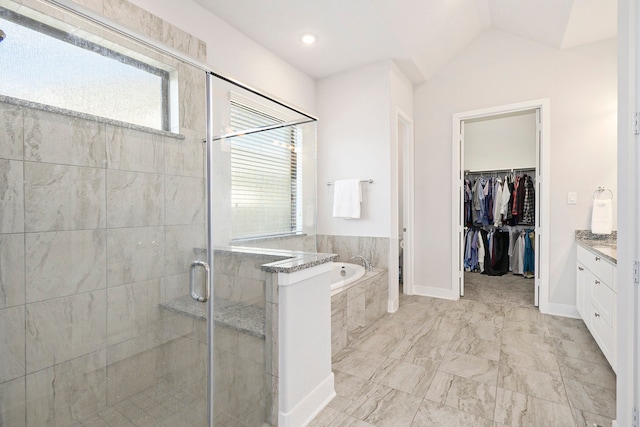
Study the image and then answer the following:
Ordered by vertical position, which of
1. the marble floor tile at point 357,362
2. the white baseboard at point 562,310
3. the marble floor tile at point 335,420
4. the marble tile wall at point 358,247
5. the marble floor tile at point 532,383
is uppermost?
the marble tile wall at point 358,247

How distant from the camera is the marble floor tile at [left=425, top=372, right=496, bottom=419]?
5.95ft

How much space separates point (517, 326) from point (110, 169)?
356 centimetres

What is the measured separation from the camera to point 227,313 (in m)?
1.69

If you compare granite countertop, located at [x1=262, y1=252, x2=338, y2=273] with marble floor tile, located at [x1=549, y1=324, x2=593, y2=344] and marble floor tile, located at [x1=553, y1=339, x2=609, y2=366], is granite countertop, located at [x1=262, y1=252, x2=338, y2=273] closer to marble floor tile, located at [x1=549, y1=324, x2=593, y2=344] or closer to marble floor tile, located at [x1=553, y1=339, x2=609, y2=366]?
marble floor tile, located at [x1=553, y1=339, x2=609, y2=366]

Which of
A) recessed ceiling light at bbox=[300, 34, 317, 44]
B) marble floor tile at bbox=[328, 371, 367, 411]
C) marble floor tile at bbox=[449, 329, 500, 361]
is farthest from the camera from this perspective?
recessed ceiling light at bbox=[300, 34, 317, 44]

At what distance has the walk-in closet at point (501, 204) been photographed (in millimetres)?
4863

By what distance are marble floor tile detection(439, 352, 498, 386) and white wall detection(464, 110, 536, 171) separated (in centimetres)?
405

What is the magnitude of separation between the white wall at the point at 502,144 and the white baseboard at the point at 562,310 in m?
2.66

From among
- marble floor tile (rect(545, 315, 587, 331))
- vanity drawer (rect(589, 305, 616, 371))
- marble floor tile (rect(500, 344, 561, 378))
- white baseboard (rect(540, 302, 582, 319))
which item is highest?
vanity drawer (rect(589, 305, 616, 371))

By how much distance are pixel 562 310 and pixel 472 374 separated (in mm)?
1920

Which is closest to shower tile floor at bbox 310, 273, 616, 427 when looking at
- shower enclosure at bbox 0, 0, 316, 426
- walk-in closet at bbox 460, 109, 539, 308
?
shower enclosure at bbox 0, 0, 316, 426

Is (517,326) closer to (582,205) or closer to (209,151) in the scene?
(582,205)

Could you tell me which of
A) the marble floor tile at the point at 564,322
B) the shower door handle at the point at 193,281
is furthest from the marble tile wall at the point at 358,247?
the shower door handle at the point at 193,281

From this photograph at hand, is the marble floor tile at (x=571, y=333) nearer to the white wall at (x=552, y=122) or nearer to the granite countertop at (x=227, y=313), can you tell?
the white wall at (x=552, y=122)
